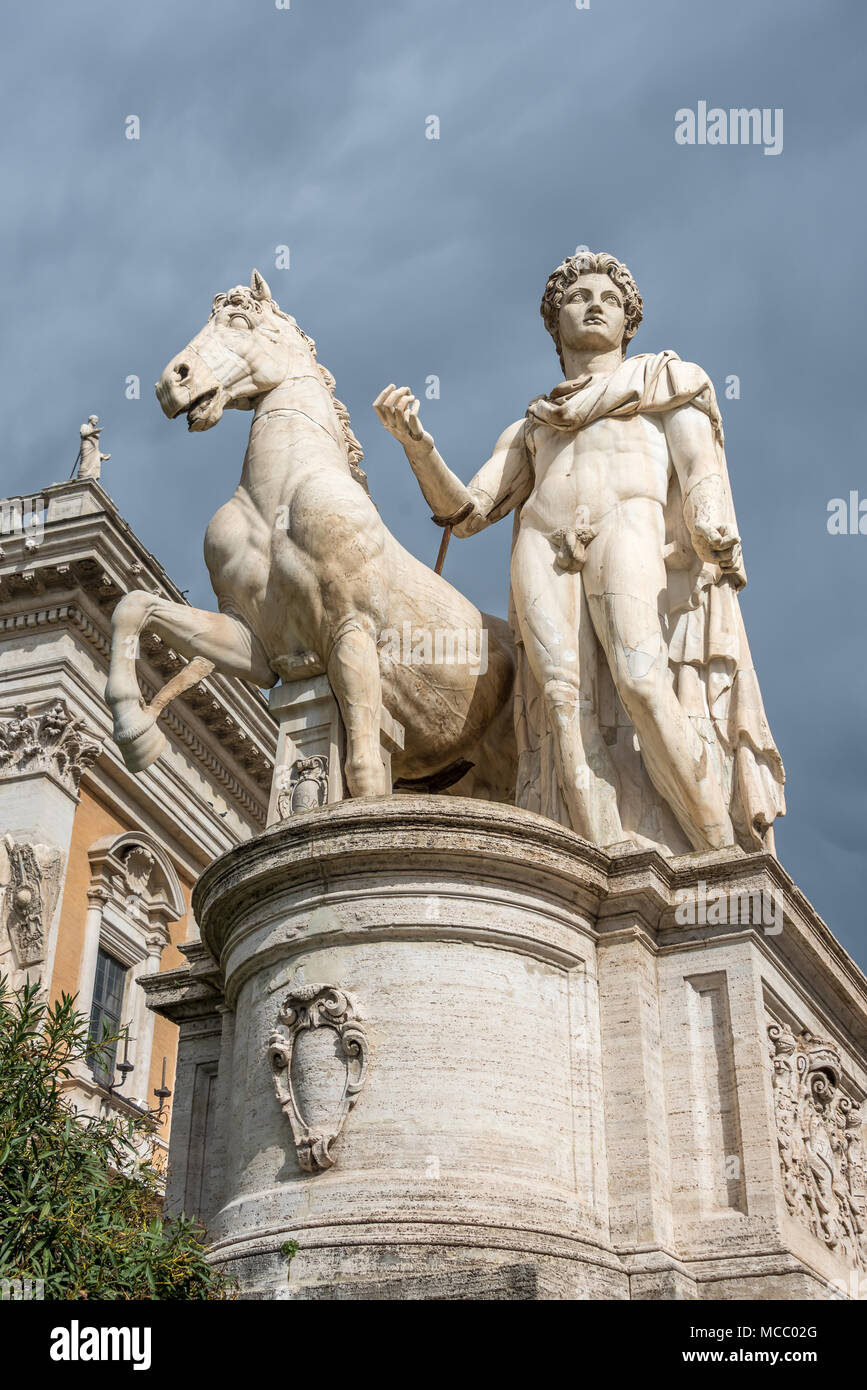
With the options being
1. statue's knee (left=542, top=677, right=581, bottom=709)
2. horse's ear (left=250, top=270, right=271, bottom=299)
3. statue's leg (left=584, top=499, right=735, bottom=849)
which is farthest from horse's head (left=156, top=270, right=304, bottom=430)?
statue's knee (left=542, top=677, right=581, bottom=709)

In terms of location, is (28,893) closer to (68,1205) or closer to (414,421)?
(414,421)

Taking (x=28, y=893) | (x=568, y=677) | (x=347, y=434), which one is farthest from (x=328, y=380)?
(x=28, y=893)

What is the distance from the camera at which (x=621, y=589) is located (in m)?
9.73

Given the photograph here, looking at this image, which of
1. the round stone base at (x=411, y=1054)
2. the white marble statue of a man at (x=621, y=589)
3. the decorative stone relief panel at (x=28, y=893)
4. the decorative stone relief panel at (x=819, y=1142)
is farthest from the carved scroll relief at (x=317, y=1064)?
the decorative stone relief panel at (x=28, y=893)

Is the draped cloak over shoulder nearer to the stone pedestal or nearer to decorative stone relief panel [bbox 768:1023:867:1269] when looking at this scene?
the stone pedestal

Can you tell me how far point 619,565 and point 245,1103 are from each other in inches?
143

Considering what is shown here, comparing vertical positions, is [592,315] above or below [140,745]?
above

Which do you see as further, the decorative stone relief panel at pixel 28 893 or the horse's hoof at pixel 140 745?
the decorative stone relief panel at pixel 28 893

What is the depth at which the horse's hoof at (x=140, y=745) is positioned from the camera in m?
9.69

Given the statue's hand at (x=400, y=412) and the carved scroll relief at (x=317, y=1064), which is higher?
the statue's hand at (x=400, y=412)

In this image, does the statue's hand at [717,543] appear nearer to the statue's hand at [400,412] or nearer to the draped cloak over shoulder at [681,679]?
the draped cloak over shoulder at [681,679]

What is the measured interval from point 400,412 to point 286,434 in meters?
0.74

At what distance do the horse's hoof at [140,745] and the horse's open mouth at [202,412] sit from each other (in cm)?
195
